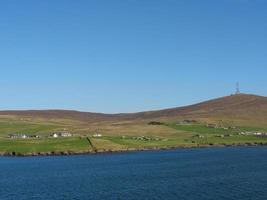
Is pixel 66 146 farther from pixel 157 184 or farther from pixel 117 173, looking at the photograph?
pixel 157 184

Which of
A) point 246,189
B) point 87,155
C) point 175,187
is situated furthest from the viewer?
point 87,155

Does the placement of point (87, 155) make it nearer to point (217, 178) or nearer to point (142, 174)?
point (142, 174)

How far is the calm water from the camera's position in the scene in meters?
88.8

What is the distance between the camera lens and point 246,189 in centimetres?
8925

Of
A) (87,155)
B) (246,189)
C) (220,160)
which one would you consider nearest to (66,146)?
(87,155)

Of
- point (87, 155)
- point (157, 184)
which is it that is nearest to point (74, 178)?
point (157, 184)

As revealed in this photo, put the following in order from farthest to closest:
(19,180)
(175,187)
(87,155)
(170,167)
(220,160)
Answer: (87,155), (220,160), (170,167), (19,180), (175,187)

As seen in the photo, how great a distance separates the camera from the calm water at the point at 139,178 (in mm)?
88750

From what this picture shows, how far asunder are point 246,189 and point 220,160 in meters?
59.9

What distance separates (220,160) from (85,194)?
216 feet

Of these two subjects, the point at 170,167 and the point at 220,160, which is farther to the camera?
the point at 220,160

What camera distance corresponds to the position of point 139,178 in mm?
111375

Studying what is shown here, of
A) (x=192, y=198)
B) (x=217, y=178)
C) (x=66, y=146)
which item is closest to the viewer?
(x=192, y=198)

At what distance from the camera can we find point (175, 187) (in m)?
95.2
